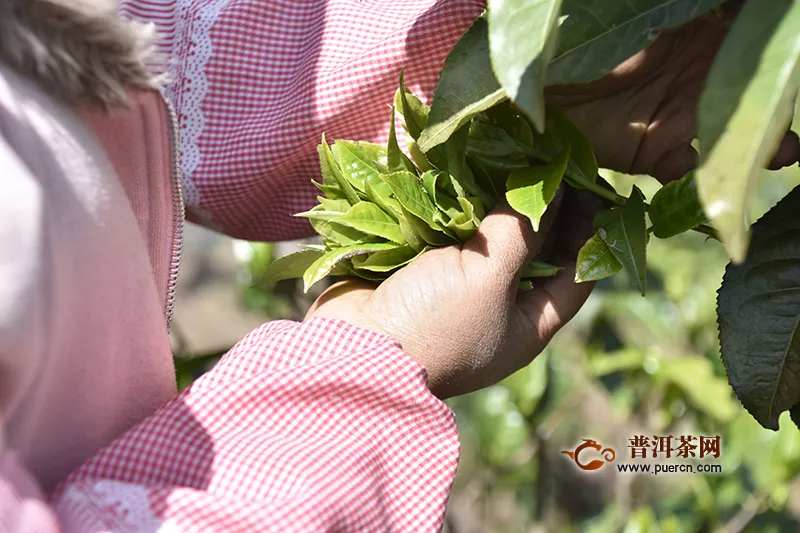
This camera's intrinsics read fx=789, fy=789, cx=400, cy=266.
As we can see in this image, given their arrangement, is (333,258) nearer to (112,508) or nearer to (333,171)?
(333,171)

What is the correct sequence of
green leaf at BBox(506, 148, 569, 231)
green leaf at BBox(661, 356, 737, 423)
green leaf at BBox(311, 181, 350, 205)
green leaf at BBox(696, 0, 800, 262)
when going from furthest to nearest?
1. green leaf at BBox(661, 356, 737, 423)
2. green leaf at BBox(311, 181, 350, 205)
3. green leaf at BBox(506, 148, 569, 231)
4. green leaf at BBox(696, 0, 800, 262)

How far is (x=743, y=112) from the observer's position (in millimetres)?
315

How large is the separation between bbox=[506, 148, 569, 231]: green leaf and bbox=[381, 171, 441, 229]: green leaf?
58 millimetres

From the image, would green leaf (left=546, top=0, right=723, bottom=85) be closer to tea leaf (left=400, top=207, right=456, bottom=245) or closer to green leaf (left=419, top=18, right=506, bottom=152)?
green leaf (left=419, top=18, right=506, bottom=152)

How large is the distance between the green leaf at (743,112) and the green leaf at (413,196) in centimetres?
26

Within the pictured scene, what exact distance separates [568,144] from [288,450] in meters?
0.28

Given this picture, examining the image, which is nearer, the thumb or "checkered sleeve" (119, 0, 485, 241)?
the thumb

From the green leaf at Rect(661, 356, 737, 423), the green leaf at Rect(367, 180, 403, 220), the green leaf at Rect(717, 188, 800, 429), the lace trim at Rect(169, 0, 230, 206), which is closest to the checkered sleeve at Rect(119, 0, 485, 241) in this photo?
the lace trim at Rect(169, 0, 230, 206)

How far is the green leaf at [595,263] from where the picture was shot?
1.77 ft

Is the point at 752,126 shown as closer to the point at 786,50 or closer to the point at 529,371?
the point at 786,50

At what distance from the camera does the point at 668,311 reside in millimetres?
1312

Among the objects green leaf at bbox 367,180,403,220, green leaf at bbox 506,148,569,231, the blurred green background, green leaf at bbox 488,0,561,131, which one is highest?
green leaf at bbox 488,0,561,131

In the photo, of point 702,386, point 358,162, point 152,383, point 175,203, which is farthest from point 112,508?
point 702,386

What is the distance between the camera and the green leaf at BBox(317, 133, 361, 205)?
61 centimetres
